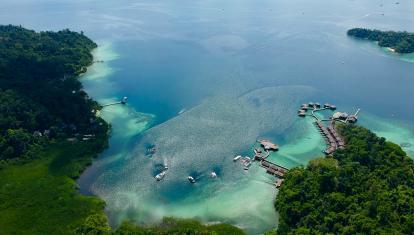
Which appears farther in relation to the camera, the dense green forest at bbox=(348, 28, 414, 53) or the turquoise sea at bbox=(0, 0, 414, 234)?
the dense green forest at bbox=(348, 28, 414, 53)

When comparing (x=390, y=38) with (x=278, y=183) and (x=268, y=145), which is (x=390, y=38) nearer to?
(x=268, y=145)

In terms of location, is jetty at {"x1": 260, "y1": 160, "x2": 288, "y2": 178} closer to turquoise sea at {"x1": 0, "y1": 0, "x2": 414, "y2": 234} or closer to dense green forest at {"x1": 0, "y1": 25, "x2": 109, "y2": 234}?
turquoise sea at {"x1": 0, "y1": 0, "x2": 414, "y2": 234}

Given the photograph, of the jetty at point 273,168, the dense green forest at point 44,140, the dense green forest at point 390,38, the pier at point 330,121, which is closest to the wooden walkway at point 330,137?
the pier at point 330,121

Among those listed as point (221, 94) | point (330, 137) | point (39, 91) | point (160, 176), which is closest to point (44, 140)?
point (39, 91)

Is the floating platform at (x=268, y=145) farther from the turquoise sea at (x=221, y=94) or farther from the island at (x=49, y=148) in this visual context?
the island at (x=49, y=148)

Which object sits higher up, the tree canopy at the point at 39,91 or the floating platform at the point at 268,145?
the tree canopy at the point at 39,91

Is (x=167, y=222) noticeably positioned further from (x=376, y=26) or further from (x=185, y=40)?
(x=376, y=26)

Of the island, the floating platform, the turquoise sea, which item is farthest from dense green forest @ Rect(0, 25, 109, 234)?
the floating platform
